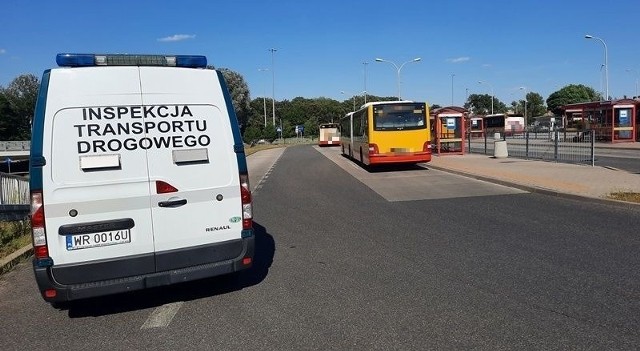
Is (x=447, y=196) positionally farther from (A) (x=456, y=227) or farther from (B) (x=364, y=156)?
(B) (x=364, y=156)

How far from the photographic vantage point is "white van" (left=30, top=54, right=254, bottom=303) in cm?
462

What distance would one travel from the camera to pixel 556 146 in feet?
65.5

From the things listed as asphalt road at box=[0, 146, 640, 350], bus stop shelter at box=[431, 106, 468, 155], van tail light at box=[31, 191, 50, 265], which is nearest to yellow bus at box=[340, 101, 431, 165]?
bus stop shelter at box=[431, 106, 468, 155]

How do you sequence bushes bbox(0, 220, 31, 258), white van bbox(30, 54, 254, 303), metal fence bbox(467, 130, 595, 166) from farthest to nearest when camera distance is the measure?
metal fence bbox(467, 130, 595, 166)
bushes bbox(0, 220, 31, 258)
white van bbox(30, 54, 254, 303)

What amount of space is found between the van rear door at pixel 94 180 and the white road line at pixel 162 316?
1.43 ft

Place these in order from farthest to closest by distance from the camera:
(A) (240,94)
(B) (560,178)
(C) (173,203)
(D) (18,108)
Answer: (D) (18,108)
(A) (240,94)
(B) (560,178)
(C) (173,203)

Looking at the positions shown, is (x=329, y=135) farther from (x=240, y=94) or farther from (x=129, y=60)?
(x=129, y=60)

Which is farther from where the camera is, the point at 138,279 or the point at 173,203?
the point at 173,203

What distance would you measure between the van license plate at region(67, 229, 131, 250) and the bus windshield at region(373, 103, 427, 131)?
15.7 m

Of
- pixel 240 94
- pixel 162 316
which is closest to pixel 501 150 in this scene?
pixel 162 316

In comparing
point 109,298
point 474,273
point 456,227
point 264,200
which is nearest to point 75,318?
point 109,298

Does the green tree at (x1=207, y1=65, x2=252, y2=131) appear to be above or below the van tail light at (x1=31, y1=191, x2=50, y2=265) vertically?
above

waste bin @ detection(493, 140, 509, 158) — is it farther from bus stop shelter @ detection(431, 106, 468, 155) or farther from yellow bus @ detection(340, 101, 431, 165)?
yellow bus @ detection(340, 101, 431, 165)

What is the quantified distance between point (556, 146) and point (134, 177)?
18.4 metres
